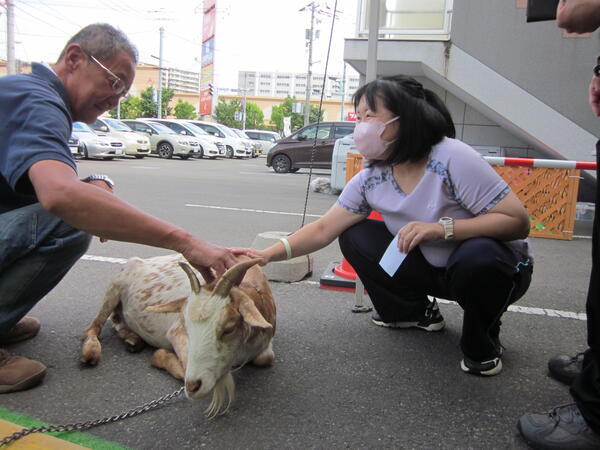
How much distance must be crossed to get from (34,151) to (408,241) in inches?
68.3

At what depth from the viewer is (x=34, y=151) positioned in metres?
2.09

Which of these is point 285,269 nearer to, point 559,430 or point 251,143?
point 559,430

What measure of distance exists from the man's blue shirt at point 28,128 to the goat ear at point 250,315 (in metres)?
0.93

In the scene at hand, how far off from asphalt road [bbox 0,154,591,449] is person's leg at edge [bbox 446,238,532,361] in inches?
11.4

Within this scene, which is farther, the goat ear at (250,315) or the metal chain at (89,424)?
the goat ear at (250,315)

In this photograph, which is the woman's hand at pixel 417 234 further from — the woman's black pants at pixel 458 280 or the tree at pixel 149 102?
the tree at pixel 149 102

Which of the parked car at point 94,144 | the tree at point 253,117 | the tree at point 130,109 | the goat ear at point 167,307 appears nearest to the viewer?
the goat ear at point 167,307

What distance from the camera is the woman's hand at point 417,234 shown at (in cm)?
257

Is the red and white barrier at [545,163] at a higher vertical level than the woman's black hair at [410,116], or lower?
lower

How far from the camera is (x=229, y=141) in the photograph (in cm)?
2784

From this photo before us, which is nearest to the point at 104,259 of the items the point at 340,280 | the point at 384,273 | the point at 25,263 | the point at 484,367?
the point at 340,280

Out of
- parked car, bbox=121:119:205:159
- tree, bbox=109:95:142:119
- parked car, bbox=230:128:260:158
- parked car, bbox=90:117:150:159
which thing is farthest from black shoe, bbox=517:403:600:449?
tree, bbox=109:95:142:119

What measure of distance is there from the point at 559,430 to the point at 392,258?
3.54 ft

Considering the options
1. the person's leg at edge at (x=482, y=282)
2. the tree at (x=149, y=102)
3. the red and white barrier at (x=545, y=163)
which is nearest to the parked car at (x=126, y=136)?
the red and white barrier at (x=545, y=163)
